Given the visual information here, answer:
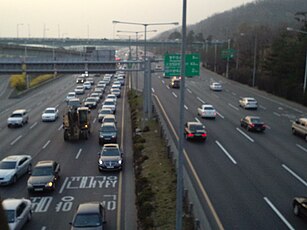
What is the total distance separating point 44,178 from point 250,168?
444 inches

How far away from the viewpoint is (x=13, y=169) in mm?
24219

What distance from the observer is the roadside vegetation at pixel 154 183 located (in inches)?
680

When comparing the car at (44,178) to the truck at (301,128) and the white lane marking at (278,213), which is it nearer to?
the white lane marking at (278,213)

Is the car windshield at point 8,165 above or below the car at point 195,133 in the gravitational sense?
below

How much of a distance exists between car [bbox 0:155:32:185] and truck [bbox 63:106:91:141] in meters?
9.05

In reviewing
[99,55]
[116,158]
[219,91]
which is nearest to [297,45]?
[219,91]

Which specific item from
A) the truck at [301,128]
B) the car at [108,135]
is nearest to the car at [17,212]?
the car at [108,135]

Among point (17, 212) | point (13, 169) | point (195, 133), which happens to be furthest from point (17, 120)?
point (17, 212)

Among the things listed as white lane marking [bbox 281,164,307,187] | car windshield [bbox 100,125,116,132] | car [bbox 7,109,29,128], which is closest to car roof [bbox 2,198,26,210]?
white lane marking [bbox 281,164,307,187]

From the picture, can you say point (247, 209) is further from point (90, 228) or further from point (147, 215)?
point (90, 228)

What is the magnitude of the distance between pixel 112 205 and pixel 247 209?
6.21 meters

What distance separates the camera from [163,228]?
54.2 feet

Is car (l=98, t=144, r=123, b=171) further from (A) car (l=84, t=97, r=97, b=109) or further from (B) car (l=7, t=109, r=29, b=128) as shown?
(A) car (l=84, t=97, r=97, b=109)

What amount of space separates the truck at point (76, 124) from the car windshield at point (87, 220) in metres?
19.1
